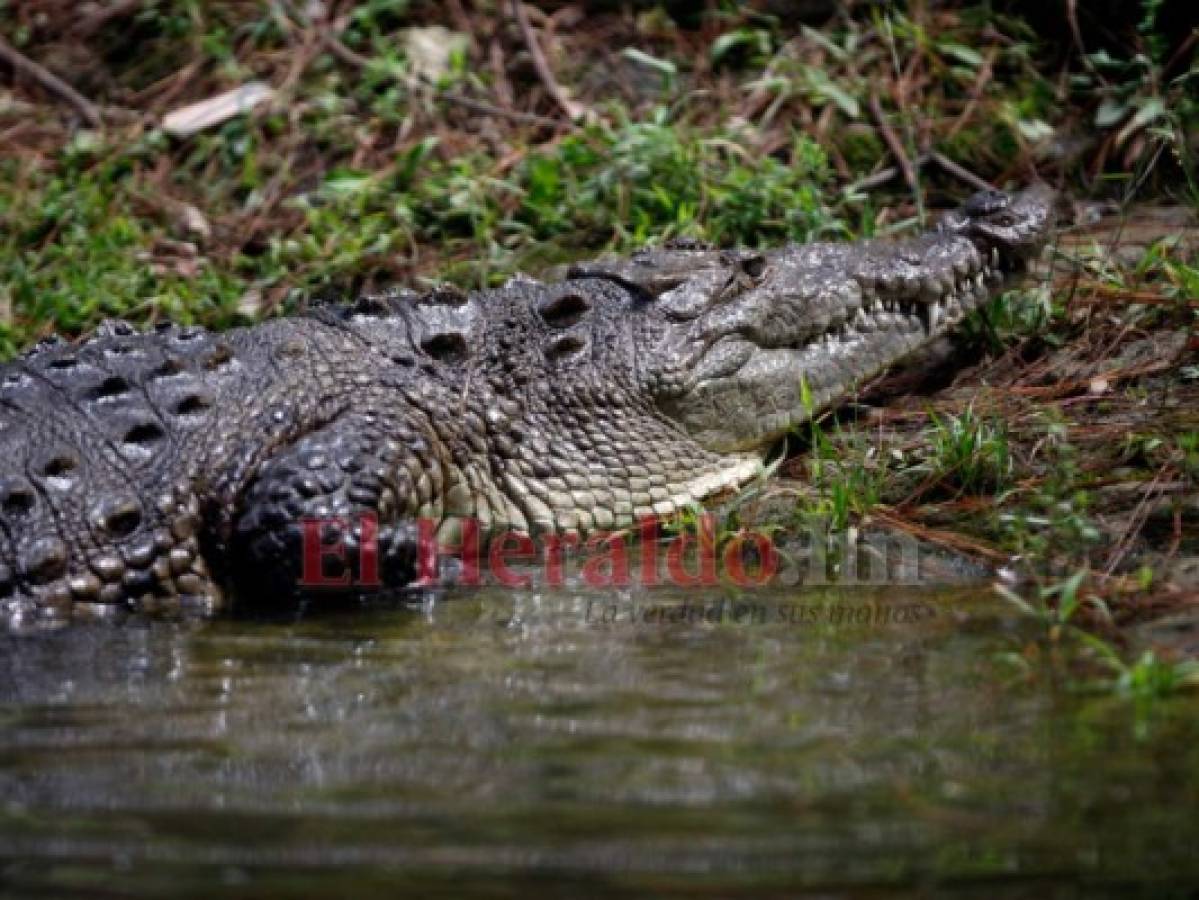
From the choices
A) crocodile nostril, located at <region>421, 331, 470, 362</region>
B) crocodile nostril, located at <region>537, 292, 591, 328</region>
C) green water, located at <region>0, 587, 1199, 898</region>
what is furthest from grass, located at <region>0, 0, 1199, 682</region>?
green water, located at <region>0, 587, 1199, 898</region>

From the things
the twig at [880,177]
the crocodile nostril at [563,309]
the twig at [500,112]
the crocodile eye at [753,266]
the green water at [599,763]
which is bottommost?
the green water at [599,763]

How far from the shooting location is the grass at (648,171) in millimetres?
5770

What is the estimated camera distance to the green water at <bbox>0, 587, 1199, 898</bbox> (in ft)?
8.93

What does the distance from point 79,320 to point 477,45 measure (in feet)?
9.50

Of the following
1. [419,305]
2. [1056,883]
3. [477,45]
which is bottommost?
[1056,883]

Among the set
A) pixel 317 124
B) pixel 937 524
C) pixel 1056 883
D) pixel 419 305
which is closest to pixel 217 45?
pixel 317 124

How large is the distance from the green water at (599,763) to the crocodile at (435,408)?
1.55 ft

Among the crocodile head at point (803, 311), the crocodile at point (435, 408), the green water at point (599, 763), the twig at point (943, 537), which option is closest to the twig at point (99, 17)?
the crocodile at point (435, 408)

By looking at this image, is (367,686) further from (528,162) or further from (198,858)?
(528,162)

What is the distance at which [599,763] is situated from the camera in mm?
3230

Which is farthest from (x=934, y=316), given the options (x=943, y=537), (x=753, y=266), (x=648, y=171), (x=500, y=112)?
(x=500, y=112)

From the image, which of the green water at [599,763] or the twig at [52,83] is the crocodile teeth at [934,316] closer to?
the green water at [599,763]

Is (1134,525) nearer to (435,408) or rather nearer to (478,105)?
(435,408)

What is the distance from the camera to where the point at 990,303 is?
6.28 metres
